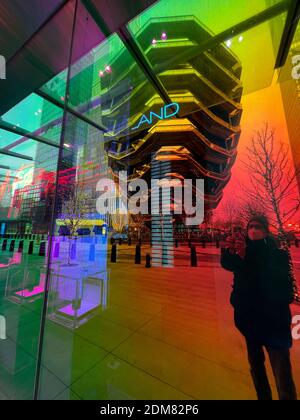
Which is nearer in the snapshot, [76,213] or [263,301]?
[263,301]

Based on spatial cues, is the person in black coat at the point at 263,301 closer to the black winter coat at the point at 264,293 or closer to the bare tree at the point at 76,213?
the black winter coat at the point at 264,293

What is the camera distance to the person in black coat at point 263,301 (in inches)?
43.3

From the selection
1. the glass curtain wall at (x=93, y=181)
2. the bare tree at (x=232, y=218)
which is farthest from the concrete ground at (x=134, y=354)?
the bare tree at (x=232, y=218)

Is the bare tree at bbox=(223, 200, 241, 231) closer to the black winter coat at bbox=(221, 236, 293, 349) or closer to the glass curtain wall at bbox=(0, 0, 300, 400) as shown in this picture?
the glass curtain wall at bbox=(0, 0, 300, 400)

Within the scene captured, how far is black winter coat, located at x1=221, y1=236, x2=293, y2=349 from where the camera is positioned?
110 cm

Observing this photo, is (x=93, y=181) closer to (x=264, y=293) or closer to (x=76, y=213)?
(x=76, y=213)

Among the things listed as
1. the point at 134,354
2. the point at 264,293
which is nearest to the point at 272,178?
the point at 264,293

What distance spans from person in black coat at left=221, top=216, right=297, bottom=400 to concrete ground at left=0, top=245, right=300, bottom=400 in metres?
0.33

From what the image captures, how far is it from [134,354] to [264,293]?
1511 mm

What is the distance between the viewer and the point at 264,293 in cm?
114

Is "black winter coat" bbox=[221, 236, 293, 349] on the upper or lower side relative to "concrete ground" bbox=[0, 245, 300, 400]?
upper

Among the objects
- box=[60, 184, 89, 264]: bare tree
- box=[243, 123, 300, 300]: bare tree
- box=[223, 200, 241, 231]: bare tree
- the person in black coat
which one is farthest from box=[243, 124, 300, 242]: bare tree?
box=[60, 184, 89, 264]: bare tree

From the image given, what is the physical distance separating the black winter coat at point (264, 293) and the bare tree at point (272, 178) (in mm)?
2195
